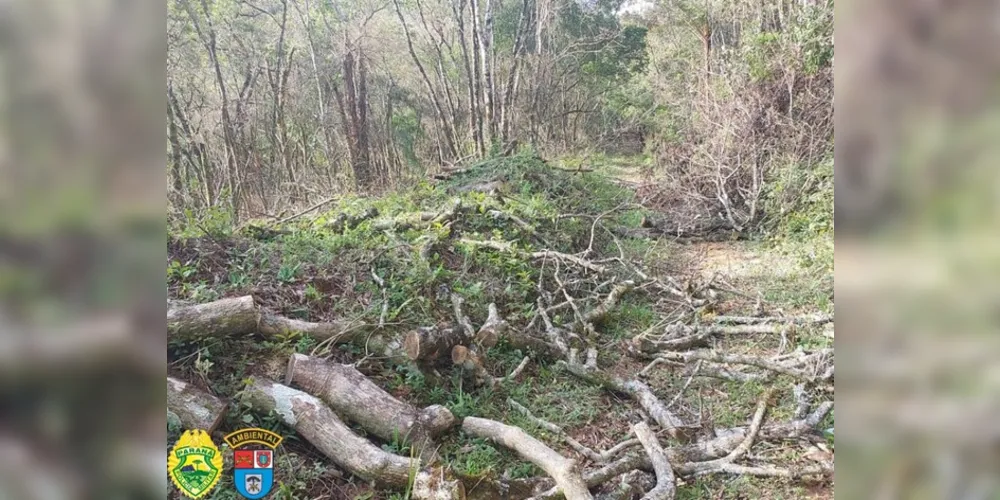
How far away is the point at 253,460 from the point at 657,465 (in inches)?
55.4

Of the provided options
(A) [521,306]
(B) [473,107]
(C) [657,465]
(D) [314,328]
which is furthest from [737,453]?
(B) [473,107]

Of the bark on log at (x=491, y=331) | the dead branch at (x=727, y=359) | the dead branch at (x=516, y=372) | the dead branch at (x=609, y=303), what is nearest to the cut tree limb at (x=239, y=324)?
the bark on log at (x=491, y=331)

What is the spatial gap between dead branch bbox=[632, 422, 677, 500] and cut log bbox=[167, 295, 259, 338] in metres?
1.52

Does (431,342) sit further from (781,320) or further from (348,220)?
(781,320)

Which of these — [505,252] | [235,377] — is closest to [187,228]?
[235,377]

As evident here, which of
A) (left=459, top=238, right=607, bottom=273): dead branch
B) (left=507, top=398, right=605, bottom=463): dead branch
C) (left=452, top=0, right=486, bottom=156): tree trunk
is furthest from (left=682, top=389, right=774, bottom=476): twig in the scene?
(left=452, top=0, right=486, bottom=156): tree trunk

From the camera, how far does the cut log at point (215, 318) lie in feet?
6.44

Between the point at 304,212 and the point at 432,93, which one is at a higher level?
the point at 432,93

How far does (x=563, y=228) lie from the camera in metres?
2.57
